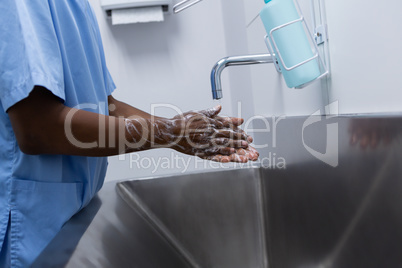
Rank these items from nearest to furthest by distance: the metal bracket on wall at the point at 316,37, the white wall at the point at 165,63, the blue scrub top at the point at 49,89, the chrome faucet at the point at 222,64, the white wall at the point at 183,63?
the blue scrub top at the point at 49,89 → the metal bracket on wall at the point at 316,37 → the chrome faucet at the point at 222,64 → the white wall at the point at 183,63 → the white wall at the point at 165,63

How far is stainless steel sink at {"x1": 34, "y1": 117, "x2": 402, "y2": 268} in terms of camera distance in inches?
21.8

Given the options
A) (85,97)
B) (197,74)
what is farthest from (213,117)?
(197,74)

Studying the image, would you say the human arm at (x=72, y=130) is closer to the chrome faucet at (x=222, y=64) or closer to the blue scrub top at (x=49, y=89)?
the blue scrub top at (x=49, y=89)

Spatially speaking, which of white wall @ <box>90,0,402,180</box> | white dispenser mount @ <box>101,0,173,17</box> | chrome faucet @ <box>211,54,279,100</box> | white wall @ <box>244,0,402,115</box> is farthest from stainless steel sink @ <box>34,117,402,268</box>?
white dispenser mount @ <box>101,0,173,17</box>

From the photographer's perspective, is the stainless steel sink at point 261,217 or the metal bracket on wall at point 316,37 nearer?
the stainless steel sink at point 261,217

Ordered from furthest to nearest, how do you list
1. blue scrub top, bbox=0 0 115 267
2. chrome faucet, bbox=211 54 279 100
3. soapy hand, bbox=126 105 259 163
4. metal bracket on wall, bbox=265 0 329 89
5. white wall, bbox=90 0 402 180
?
white wall, bbox=90 0 402 180
chrome faucet, bbox=211 54 279 100
metal bracket on wall, bbox=265 0 329 89
soapy hand, bbox=126 105 259 163
blue scrub top, bbox=0 0 115 267

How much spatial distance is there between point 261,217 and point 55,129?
0.64m

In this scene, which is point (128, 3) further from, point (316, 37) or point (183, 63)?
point (316, 37)

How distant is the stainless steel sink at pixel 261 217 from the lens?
55 cm

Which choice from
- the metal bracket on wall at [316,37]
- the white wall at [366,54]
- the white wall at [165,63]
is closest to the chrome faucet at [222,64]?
the metal bracket on wall at [316,37]

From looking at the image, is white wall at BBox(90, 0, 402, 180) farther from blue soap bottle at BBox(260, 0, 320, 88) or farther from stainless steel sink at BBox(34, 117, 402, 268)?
blue soap bottle at BBox(260, 0, 320, 88)

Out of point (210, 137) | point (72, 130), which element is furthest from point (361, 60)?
point (72, 130)

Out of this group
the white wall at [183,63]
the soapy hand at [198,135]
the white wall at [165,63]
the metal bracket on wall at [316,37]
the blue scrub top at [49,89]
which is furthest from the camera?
the white wall at [165,63]

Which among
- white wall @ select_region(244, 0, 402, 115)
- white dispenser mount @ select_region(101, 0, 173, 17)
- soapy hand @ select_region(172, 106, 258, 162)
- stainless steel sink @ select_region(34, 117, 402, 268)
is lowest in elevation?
stainless steel sink @ select_region(34, 117, 402, 268)
